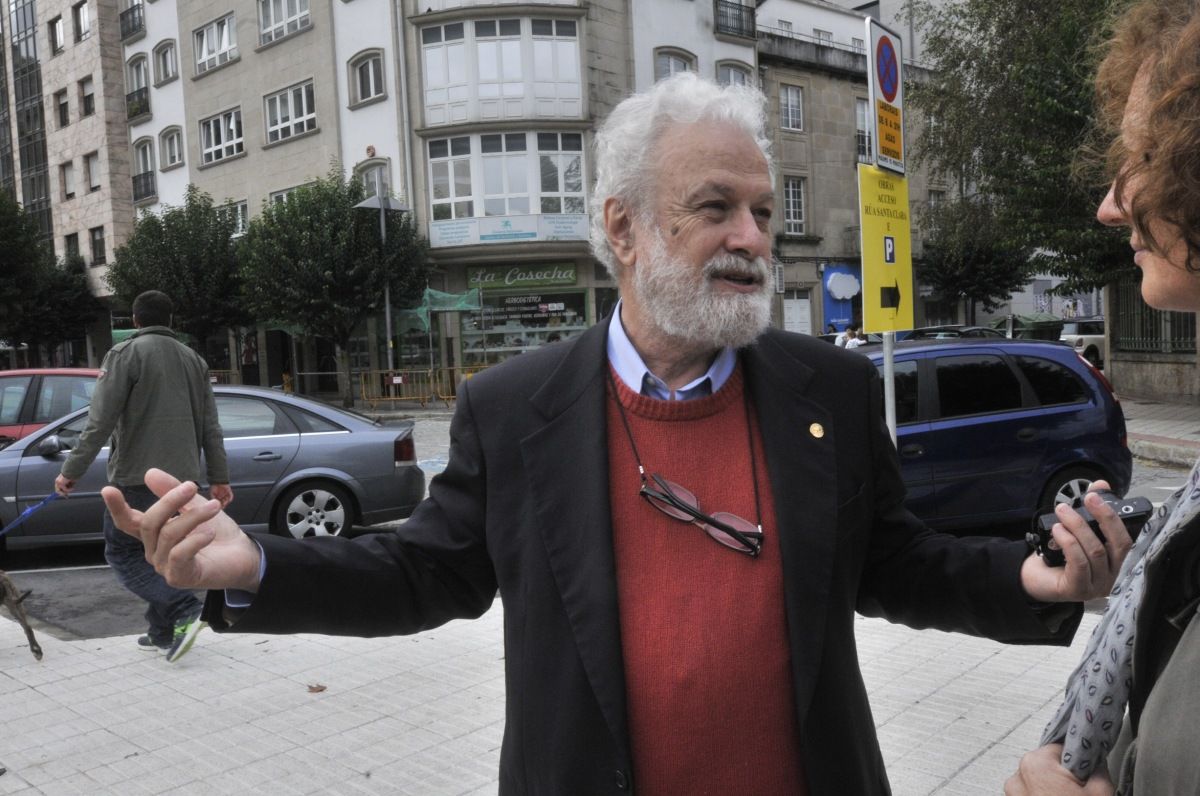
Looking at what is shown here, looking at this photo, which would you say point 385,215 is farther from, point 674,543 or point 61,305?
point 674,543

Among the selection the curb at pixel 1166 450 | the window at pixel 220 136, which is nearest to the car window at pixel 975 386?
the curb at pixel 1166 450

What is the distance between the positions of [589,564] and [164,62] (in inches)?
1654

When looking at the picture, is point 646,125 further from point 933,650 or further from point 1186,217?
point 933,650

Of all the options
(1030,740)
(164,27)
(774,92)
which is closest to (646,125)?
(1030,740)

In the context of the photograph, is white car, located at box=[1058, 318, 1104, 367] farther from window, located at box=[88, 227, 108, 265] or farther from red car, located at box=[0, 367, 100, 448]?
window, located at box=[88, 227, 108, 265]

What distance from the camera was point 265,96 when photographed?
33906 millimetres

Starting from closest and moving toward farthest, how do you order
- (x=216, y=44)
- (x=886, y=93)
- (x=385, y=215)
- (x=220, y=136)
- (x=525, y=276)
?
(x=886, y=93), (x=385, y=215), (x=525, y=276), (x=216, y=44), (x=220, y=136)

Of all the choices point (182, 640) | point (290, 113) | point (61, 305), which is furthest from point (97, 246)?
point (182, 640)

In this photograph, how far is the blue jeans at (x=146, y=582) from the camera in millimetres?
5457

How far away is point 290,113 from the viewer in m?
33.3

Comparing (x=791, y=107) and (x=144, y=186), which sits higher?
(x=791, y=107)

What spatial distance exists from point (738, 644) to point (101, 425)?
4.72m

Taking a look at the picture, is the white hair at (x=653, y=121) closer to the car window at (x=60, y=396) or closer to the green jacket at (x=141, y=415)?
the green jacket at (x=141, y=415)

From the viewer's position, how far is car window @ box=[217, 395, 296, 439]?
347 inches
